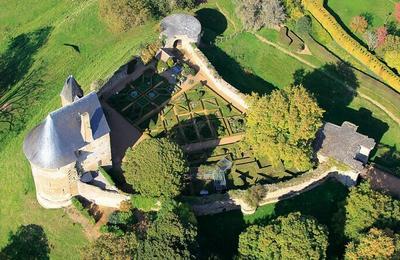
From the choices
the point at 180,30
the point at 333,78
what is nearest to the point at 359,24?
the point at 333,78

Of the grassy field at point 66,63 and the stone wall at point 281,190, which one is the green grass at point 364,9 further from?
the stone wall at point 281,190

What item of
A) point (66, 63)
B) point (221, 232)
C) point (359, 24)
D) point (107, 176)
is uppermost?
point (359, 24)

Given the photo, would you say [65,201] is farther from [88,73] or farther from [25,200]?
[88,73]

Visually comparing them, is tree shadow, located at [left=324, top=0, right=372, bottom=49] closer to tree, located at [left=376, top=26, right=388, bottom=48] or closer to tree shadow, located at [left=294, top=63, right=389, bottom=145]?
tree, located at [left=376, top=26, right=388, bottom=48]

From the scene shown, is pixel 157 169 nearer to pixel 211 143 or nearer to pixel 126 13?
pixel 211 143

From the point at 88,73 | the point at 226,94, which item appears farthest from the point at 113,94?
the point at 226,94

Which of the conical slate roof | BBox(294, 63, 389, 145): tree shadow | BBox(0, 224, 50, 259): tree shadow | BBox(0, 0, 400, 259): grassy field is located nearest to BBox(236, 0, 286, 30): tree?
BBox(0, 0, 400, 259): grassy field
